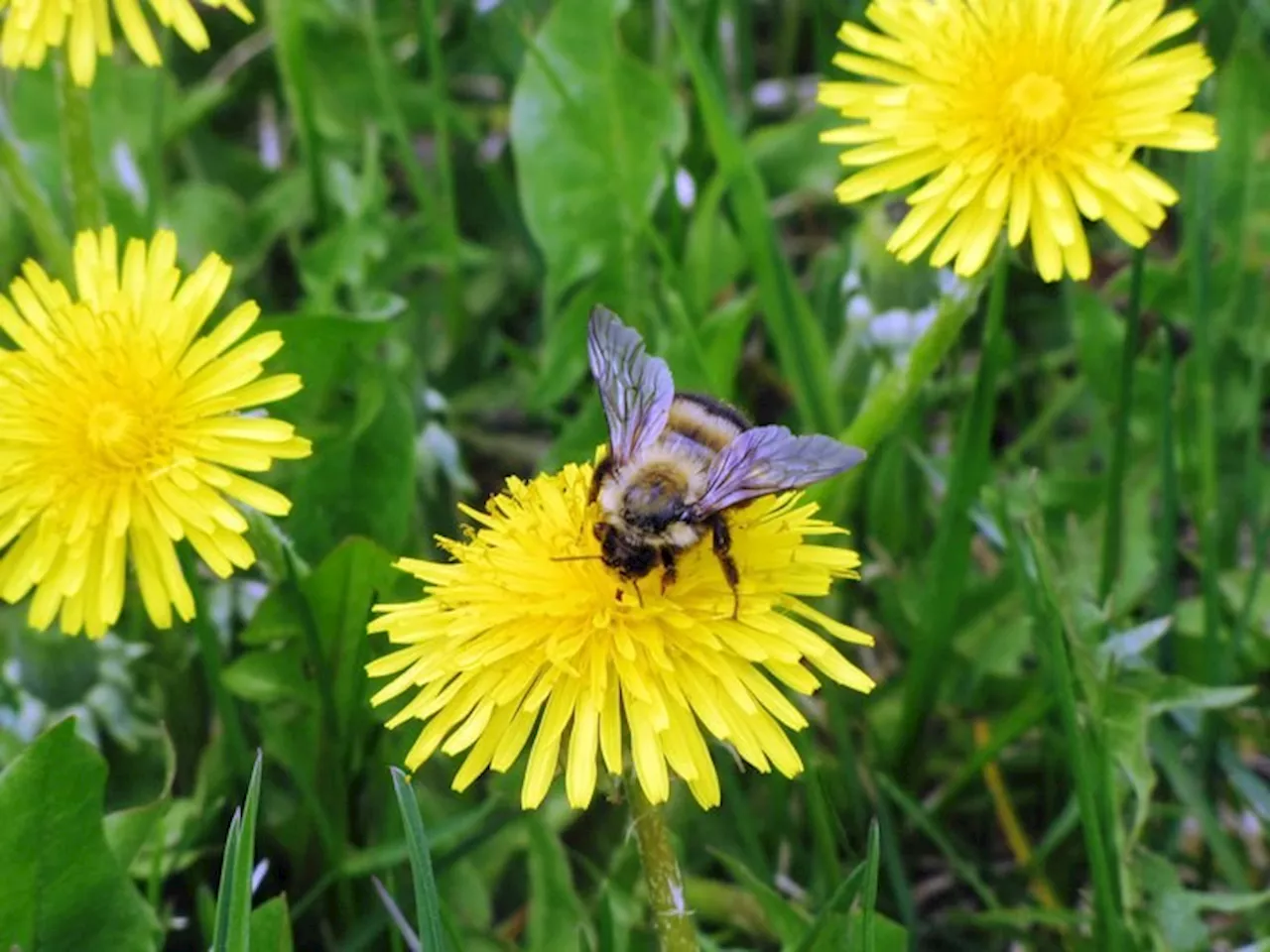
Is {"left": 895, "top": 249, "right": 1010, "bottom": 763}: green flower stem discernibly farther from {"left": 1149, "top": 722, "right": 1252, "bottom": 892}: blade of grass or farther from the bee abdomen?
the bee abdomen

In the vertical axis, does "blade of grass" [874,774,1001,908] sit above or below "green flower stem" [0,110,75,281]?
below

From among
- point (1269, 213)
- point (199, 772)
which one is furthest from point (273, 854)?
point (1269, 213)

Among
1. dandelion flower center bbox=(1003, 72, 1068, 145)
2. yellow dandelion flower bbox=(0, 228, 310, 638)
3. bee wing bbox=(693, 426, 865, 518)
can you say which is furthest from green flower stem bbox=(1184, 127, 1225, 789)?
yellow dandelion flower bbox=(0, 228, 310, 638)

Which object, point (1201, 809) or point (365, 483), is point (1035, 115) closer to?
point (1201, 809)

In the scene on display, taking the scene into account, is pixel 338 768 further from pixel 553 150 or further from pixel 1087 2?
pixel 1087 2

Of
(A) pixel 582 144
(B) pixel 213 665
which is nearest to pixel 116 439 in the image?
(B) pixel 213 665

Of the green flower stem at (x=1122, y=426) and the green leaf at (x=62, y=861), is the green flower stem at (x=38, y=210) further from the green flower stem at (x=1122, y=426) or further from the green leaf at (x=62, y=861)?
the green flower stem at (x=1122, y=426)

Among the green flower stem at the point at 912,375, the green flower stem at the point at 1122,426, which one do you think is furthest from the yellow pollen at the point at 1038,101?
the green flower stem at the point at 1122,426
